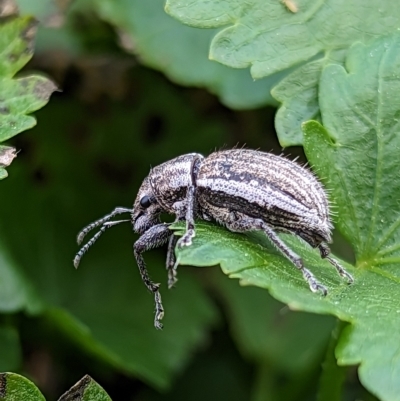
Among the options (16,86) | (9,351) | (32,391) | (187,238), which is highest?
(16,86)

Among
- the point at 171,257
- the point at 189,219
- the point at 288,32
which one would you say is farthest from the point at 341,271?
the point at 288,32

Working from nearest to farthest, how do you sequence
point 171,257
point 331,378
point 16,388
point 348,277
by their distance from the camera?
point 16,388
point 348,277
point 331,378
point 171,257

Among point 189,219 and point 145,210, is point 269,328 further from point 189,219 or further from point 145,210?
point 189,219

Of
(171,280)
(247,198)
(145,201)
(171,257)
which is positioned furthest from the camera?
(171,257)

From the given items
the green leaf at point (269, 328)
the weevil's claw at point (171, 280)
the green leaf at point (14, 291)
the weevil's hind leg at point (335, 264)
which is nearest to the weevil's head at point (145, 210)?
the weevil's claw at point (171, 280)

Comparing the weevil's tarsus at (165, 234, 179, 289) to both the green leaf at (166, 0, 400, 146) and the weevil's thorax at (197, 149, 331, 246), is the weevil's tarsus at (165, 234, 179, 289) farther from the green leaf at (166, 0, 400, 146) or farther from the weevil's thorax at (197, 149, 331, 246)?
the green leaf at (166, 0, 400, 146)

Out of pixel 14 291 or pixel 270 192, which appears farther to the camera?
pixel 14 291

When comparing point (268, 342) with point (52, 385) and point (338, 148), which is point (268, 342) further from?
point (338, 148)

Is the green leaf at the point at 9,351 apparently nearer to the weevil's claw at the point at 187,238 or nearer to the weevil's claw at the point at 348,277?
the weevil's claw at the point at 187,238
